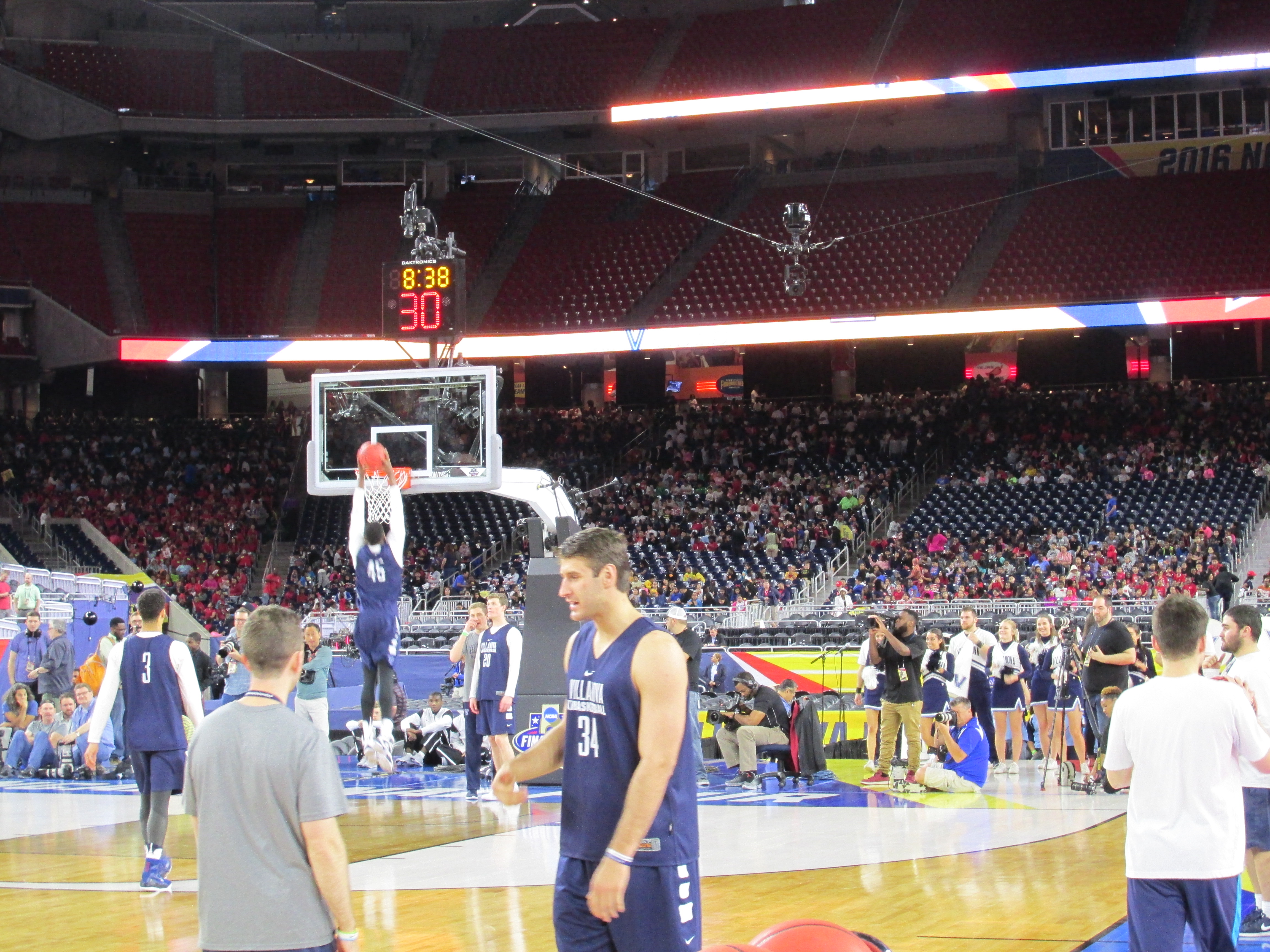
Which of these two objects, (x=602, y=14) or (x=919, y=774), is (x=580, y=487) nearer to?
(x=602, y=14)

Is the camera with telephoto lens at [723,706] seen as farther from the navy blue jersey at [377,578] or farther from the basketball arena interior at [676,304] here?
the navy blue jersey at [377,578]

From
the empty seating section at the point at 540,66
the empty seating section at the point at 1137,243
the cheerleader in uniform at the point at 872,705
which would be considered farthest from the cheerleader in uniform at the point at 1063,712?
the empty seating section at the point at 540,66

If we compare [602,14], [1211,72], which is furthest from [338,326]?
[1211,72]

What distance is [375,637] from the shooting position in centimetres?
1249

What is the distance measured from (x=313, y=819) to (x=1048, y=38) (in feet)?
113

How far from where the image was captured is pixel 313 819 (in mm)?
4426

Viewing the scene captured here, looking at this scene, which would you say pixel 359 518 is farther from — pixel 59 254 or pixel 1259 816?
pixel 59 254

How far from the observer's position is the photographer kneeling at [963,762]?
13797mm

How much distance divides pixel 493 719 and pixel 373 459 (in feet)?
8.65

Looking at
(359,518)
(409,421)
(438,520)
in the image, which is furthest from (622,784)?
(438,520)

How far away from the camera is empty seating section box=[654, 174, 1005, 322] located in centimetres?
3394

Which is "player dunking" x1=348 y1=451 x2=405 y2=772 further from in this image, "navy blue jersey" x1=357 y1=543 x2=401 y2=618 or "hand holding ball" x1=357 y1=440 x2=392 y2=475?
"hand holding ball" x1=357 y1=440 x2=392 y2=475

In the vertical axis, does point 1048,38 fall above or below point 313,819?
above

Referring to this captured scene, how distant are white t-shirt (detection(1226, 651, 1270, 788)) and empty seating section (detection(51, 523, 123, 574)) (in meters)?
28.6
